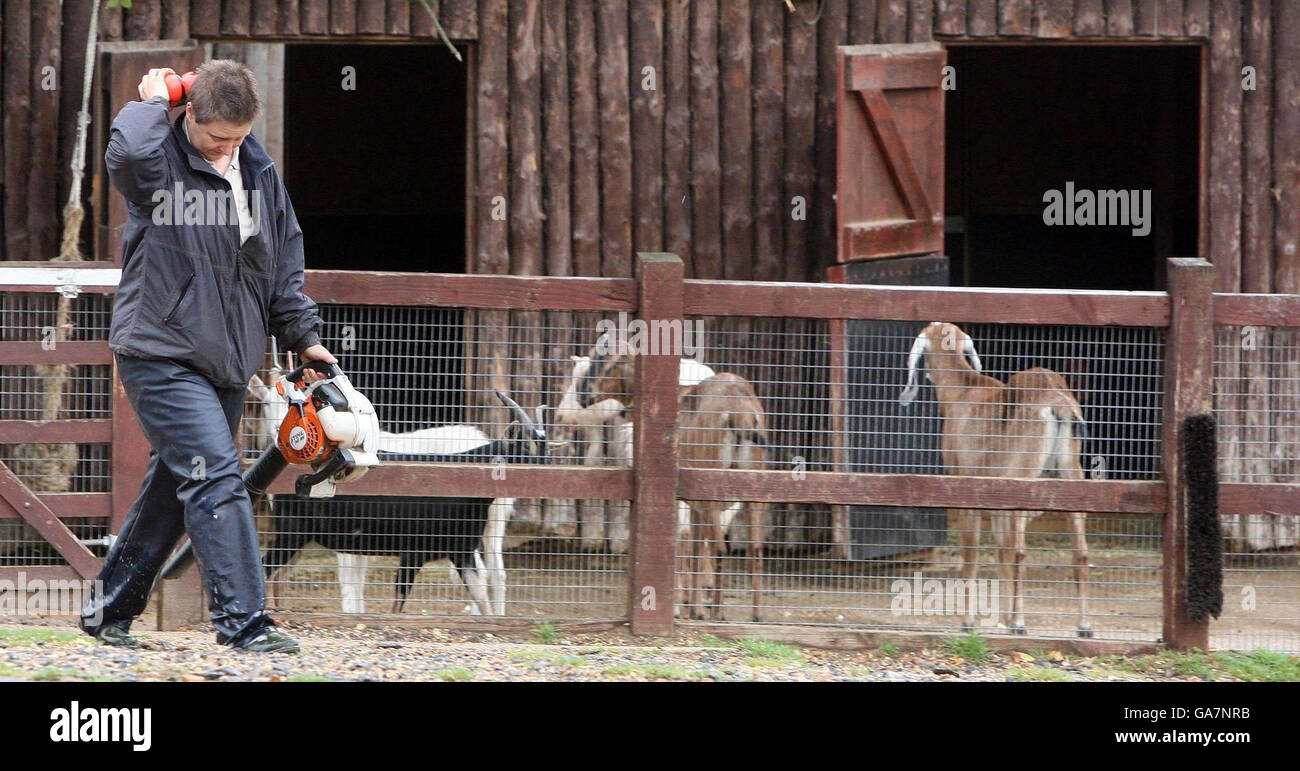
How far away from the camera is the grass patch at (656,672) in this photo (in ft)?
18.1

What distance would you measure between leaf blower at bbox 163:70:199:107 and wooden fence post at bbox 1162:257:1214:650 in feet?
14.3

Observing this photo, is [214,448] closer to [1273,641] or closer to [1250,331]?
[1273,641]

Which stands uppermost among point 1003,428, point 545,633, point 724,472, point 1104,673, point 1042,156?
point 1042,156

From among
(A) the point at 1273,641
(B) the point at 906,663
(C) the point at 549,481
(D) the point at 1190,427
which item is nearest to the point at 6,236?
(C) the point at 549,481

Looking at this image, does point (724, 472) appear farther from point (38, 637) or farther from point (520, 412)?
point (38, 637)

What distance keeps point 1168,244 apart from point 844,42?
5.16 metres

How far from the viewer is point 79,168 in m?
8.77

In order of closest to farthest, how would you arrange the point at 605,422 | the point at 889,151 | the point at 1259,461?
the point at 605,422 < the point at 889,151 < the point at 1259,461

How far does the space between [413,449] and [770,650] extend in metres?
2.14

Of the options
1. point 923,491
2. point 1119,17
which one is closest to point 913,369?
point 923,491

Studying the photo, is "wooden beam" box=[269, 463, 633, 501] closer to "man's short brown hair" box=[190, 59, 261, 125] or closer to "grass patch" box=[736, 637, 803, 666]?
"grass patch" box=[736, 637, 803, 666]

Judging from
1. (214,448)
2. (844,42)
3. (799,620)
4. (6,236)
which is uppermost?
(844,42)

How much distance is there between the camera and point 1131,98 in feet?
45.7

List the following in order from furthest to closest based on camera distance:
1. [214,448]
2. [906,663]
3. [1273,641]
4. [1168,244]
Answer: [1168,244]
[1273,641]
[906,663]
[214,448]
